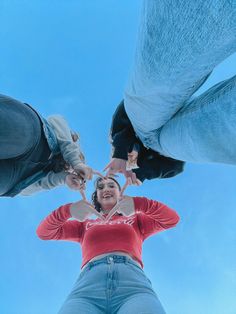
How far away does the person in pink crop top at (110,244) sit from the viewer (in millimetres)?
1740

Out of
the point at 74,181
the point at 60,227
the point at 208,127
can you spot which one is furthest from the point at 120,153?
the point at 60,227

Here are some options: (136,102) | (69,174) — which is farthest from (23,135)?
(136,102)

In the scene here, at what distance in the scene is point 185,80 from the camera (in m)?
0.92

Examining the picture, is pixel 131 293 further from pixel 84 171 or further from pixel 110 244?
pixel 84 171

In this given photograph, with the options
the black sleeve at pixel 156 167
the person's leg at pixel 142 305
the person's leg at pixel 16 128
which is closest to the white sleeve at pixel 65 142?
the person's leg at pixel 16 128

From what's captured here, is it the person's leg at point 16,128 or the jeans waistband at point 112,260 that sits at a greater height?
the person's leg at point 16,128

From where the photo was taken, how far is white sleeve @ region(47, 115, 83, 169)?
1763 millimetres

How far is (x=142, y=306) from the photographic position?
1594mm

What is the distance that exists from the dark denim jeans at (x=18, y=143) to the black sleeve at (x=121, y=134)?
358 mm

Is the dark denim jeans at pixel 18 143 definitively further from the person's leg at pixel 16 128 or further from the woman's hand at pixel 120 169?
the woman's hand at pixel 120 169

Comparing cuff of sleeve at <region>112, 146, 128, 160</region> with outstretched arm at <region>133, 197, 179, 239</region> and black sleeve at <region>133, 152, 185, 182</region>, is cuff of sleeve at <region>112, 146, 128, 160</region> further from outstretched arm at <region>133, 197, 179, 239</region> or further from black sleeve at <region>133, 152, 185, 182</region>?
outstretched arm at <region>133, 197, 179, 239</region>

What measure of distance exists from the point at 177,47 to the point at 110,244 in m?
1.69

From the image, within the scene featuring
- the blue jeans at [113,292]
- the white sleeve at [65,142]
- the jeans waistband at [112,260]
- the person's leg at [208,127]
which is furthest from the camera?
the jeans waistband at [112,260]

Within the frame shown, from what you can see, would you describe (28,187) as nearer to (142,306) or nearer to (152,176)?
(152,176)
